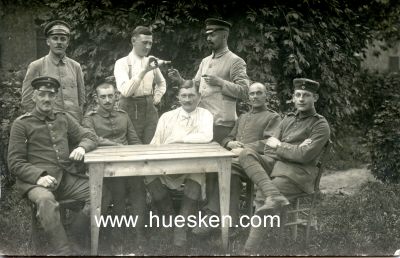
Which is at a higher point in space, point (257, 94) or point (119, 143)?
point (257, 94)

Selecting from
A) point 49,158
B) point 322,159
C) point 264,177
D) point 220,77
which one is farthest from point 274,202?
point 49,158

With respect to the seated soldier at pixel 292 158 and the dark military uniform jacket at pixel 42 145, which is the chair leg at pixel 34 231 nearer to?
the dark military uniform jacket at pixel 42 145

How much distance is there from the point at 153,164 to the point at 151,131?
2.27 ft

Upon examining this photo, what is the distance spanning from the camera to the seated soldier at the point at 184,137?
3834 millimetres

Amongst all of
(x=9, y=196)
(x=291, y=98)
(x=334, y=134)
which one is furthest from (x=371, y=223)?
(x=9, y=196)

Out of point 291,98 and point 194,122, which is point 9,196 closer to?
point 194,122

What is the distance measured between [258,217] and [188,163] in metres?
0.81

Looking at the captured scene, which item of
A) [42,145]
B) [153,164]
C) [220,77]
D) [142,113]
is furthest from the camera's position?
[142,113]

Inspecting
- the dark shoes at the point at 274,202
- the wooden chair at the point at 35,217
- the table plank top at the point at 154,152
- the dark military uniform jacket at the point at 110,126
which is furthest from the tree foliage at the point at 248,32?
the wooden chair at the point at 35,217

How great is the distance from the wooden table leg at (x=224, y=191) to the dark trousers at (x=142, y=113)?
79 centimetres

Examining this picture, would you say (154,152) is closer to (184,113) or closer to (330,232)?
(184,113)

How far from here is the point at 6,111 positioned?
414cm

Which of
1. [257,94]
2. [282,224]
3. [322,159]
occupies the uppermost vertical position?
[257,94]

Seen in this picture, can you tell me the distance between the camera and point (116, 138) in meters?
4.02
